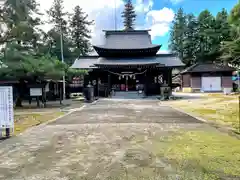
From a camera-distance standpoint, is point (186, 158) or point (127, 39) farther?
point (127, 39)

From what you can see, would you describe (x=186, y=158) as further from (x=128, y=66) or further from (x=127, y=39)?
(x=127, y=39)

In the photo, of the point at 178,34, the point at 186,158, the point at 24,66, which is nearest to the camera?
the point at 186,158

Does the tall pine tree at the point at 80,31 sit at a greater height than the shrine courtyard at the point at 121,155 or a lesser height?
greater

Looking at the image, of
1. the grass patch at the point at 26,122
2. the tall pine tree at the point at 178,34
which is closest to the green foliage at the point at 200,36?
the tall pine tree at the point at 178,34

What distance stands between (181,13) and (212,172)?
167 feet

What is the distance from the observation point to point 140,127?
6.51 metres

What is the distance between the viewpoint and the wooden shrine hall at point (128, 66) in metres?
22.2

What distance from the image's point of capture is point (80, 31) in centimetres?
4441

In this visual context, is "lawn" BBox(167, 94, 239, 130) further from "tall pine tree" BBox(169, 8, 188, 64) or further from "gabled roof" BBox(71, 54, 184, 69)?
"tall pine tree" BBox(169, 8, 188, 64)

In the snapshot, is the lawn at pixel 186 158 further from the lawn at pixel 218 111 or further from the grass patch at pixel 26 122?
the grass patch at pixel 26 122

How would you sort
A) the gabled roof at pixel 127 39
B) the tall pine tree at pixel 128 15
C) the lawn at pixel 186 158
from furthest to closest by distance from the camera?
1. the tall pine tree at pixel 128 15
2. the gabled roof at pixel 127 39
3. the lawn at pixel 186 158

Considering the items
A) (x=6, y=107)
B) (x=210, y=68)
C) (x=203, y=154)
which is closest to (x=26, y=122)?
(x=6, y=107)

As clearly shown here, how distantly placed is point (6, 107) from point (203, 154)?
446 cm

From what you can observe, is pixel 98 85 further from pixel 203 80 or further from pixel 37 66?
pixel 203 80
